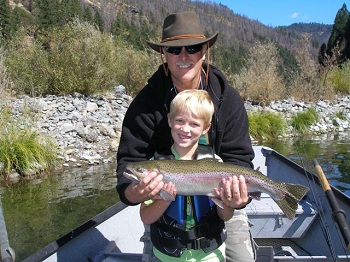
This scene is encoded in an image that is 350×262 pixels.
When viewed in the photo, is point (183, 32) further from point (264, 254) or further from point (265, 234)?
point (265, 234)

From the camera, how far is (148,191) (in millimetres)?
2365

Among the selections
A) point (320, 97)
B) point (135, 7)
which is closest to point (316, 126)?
point (320, 97)

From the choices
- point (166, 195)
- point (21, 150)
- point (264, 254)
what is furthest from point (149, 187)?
point (21, 150)

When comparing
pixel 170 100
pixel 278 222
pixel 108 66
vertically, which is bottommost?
pixel 278 222

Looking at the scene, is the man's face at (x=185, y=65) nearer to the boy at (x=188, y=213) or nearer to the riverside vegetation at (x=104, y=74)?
the boy at (x=188, y=213)

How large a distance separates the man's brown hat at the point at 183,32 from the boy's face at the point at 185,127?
470 millimetres

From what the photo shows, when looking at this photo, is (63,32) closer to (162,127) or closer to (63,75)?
(63,75)

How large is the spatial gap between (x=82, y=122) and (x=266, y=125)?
6.59 metres

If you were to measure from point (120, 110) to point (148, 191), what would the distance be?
12413 mm

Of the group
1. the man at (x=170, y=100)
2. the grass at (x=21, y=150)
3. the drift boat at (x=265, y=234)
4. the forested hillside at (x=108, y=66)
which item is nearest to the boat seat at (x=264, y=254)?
the drift boat at (x=265, y=234)

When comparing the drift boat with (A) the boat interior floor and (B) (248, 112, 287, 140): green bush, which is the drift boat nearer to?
(A) the boat interior floor

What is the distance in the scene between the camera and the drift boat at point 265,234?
3.62 meters

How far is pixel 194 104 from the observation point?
101 inches

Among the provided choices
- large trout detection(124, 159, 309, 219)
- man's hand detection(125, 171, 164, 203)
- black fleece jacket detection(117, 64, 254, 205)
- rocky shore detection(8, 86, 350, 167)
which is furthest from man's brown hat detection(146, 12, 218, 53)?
rocky shore detection(8, 86, 350, 167)
